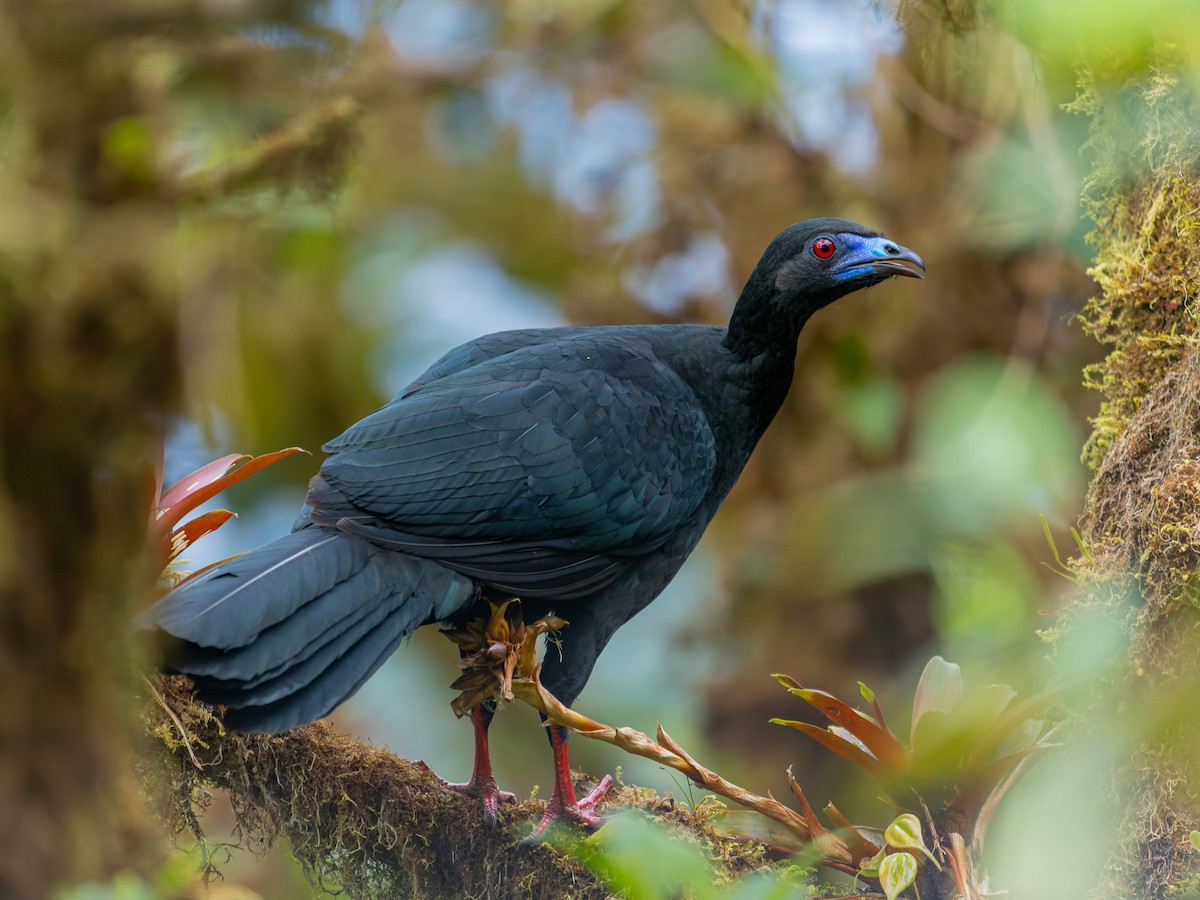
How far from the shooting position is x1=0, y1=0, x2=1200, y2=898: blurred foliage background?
3877mm

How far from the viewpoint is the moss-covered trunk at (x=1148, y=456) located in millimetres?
2777

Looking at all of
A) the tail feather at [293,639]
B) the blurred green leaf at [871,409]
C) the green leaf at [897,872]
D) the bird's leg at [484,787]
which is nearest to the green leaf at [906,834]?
the green leaf at [897,872]

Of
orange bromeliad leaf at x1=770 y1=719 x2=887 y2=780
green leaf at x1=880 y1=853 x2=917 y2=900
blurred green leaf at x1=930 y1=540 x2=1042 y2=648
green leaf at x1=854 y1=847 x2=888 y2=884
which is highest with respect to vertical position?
orange bromeliad leaf at x1=770 y1=719 x2=887 y2=780

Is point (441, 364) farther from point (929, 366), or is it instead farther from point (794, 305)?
point (929, 366)

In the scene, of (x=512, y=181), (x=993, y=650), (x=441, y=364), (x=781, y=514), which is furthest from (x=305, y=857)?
(x=512, y=181)

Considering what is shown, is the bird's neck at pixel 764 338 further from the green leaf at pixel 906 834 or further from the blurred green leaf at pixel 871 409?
the blurred green leaf at pixel 871 409

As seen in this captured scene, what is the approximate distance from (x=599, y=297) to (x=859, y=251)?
2.71 m

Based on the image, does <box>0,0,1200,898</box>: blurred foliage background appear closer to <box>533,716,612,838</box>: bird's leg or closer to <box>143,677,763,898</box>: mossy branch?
<box>143,677,763,898</box>: mossy branch

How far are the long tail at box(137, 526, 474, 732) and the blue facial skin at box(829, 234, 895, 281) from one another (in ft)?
5.39

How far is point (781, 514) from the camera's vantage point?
6316mm

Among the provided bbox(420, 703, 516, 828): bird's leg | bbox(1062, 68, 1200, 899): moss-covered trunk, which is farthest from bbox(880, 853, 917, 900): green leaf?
bbox(420, 703, 516, 828): bird's leg

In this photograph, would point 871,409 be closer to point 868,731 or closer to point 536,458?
point 536,458

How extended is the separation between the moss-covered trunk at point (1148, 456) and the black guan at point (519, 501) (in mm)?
759

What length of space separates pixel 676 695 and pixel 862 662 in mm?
1206
